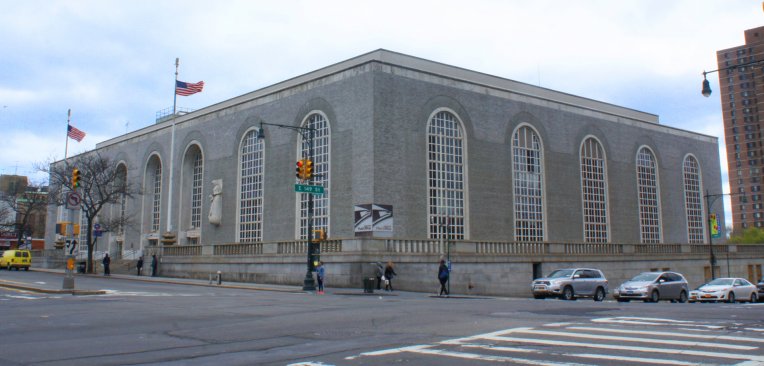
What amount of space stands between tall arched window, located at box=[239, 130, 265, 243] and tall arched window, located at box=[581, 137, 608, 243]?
25.9m

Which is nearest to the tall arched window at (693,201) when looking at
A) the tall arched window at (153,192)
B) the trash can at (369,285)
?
the trash can at (369,285)

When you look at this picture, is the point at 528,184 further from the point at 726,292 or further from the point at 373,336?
the point at 373,336

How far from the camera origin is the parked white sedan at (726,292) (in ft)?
A: 105

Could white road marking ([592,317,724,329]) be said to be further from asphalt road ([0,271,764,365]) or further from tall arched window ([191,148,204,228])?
tall arched window ([191,148,204,228])

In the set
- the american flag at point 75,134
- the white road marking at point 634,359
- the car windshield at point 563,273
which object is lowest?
the white road marking at point 634,359

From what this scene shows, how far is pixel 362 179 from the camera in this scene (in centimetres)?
4106

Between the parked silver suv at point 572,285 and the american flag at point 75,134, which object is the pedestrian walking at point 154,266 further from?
the parked silver suv at point 572,285

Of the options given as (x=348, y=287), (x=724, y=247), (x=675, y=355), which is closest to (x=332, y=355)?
(x=675, y=355)

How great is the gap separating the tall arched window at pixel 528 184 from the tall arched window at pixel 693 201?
817 inches

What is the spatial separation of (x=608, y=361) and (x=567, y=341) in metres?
2.14

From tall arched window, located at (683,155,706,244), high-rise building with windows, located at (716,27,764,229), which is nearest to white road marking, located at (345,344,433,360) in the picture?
tall arched window, located at (683,155,706,244)

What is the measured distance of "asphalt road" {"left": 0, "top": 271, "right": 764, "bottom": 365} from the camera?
34.0 feet

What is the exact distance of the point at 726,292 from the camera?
105 feet

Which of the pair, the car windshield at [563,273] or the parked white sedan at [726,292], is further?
the car windshield at [563,273]
